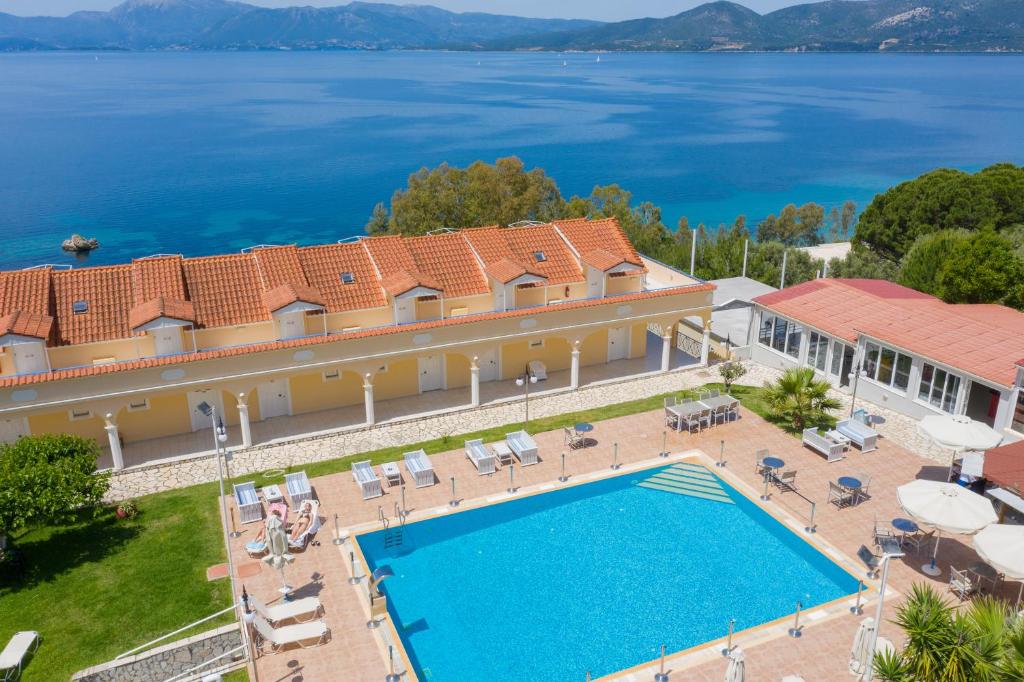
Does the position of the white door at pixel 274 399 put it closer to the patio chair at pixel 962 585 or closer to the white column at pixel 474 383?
the white column at pixel 474 383

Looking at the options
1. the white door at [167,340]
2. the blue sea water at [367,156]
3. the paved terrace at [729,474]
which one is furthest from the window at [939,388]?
the blue sea water at [367,156]

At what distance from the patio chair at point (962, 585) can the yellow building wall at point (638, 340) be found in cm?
1686

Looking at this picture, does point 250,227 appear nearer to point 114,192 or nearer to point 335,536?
point 114,192

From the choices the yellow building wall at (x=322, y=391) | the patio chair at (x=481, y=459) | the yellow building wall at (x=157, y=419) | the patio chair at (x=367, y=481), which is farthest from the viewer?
the yellow building wall at (x=322, y=391)

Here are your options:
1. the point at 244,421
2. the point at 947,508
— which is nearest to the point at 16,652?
the point at 244,421

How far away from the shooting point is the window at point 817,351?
31.5 metres

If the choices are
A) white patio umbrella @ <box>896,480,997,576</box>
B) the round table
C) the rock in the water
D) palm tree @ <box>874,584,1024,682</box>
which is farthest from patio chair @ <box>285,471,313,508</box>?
the rock in the water

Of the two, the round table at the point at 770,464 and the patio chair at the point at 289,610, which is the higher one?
the round table at the point at 770,464

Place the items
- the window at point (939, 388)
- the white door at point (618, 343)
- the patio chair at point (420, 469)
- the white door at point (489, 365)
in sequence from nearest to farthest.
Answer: the patio chair at point (420, 469) < the window at point (939, 388) < the white door at point (489, 365) < the white door at point (618, 343)

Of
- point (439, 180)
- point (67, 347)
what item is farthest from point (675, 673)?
point (439, 180)

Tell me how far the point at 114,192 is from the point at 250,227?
30.5m

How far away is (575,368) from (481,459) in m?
7.52

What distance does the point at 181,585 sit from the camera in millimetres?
19359

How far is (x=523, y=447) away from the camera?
25.3 m
